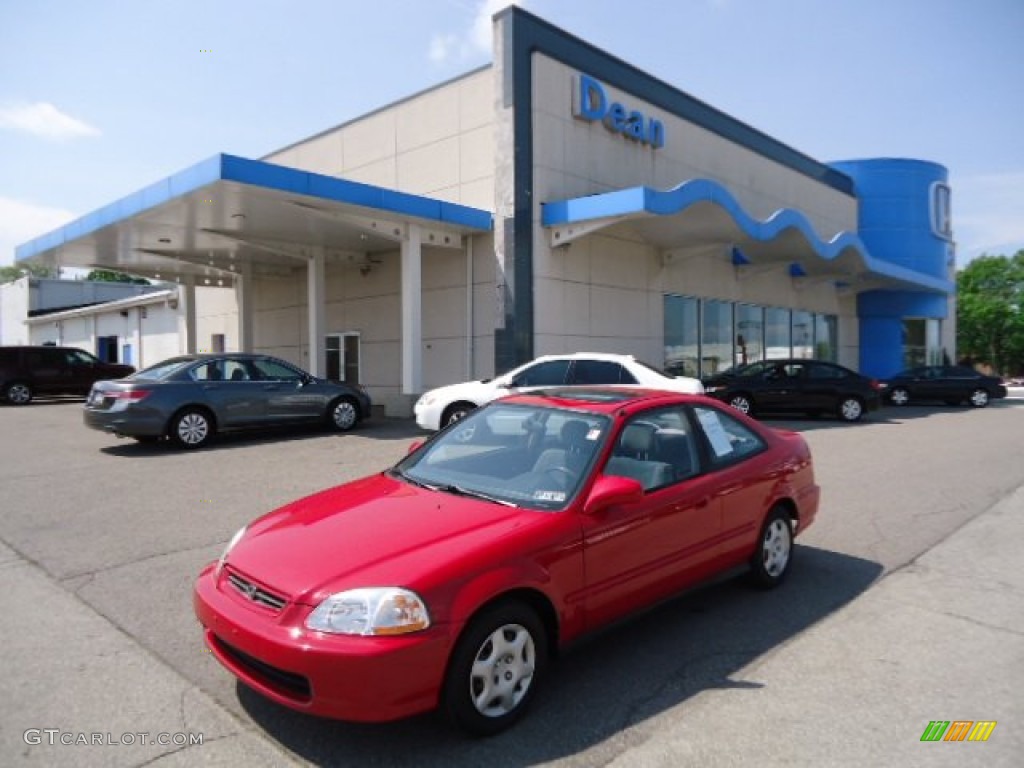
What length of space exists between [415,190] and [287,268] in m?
5.65

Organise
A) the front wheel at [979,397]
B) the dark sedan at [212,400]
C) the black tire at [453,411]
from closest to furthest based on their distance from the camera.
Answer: the dark sedan at [212,400] → the black tire at [453,411] → the front wheel at [979,397]

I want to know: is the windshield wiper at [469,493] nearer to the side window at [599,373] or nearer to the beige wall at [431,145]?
the side window at [599,373]

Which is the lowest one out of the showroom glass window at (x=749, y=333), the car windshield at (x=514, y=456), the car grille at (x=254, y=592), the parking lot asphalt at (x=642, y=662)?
the parking lot asphalt at (x=642, y=662)

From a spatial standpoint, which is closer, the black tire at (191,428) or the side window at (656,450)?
the side window at (656,450)

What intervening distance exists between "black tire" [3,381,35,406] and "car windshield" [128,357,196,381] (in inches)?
477

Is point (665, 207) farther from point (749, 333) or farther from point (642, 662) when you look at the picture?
point (642, 662)

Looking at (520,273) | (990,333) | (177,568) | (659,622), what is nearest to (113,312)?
(520,273)

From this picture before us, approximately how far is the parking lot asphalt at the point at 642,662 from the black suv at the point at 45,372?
52.4 feet

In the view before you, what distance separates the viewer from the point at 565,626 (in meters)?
3.27

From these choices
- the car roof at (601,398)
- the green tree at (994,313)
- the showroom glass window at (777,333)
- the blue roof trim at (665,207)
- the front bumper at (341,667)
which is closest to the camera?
the front bumper at (341,667)

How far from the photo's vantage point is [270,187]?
39.9ft

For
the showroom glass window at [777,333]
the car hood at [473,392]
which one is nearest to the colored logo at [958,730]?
the car hood at [473,392]

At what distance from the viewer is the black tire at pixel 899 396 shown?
2238 cm

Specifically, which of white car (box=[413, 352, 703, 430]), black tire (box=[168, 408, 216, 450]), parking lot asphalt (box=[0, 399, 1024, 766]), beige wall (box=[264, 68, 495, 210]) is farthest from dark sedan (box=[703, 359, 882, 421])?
black tire (box=[168, 408, 216, 450])
